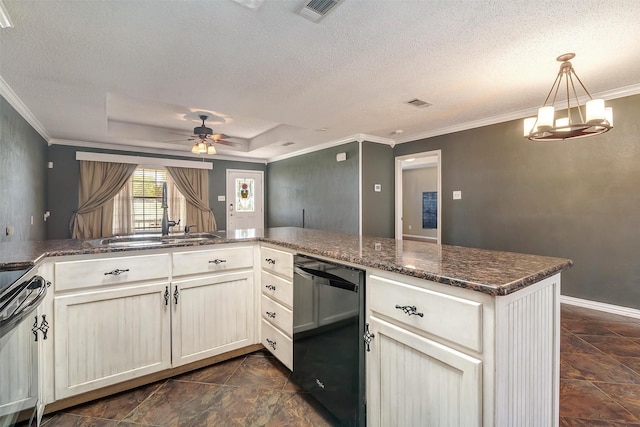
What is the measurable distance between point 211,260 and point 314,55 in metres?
1.69

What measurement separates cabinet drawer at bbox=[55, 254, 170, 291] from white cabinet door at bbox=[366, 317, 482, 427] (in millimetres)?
1379

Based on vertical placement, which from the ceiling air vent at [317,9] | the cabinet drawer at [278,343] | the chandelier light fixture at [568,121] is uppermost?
the ceiling air vent at [317,9]

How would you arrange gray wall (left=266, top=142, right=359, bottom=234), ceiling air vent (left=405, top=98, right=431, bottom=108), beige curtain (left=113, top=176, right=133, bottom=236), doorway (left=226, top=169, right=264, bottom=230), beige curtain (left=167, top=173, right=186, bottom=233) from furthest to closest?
doorway (left=226, top=169, right=264, bottom=230) → beige curtain (left=167, top=173, right=186, bottom=233) → beige curtain (left=113, top=176, right=133, bottom=236) → gray wall (left=266, top=142, right=359, bottom=234) → ceiling air vent (left=405, top=98, right=431, bottom=108)

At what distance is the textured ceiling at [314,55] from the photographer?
1763 millimetres

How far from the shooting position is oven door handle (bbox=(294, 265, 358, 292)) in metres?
1.41

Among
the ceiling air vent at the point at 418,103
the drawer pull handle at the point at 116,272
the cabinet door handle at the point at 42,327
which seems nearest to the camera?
the cabinet door handle at the point at 42,327

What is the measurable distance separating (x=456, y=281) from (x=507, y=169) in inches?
140

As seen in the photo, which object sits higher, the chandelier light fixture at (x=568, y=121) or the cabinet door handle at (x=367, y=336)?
the chandelier light fixture at (x=568, y=121)

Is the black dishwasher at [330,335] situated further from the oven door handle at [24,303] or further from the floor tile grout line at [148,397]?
the oven door handle at [24,303]

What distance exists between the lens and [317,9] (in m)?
1.74

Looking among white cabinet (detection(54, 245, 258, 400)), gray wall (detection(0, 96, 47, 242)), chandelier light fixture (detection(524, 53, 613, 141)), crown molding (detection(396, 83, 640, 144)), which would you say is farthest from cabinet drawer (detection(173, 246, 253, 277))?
crown molding (detection(396, 83, 640, 144))

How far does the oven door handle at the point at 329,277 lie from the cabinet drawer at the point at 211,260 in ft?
1.85

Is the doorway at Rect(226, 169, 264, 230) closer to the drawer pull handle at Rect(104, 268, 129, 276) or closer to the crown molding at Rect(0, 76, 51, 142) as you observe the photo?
the crown molding at Rect(0, 76, 51, 142)

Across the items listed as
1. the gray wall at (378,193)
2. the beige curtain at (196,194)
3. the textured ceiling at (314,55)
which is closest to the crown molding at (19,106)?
the textured ceiling at (314,55)
